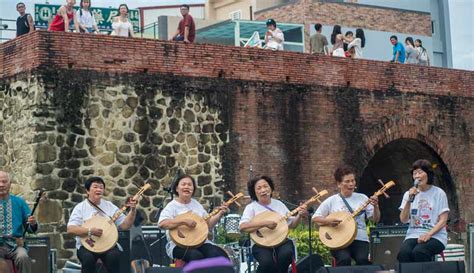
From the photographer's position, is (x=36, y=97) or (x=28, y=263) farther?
(x=36, y=97)

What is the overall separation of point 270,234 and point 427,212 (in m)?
1.92

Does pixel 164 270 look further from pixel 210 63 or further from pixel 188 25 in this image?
pixel 188 25

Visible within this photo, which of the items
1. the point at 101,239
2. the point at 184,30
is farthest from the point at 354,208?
the point at 184,30

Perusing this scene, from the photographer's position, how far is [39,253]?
15.8m

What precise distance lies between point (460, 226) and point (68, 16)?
31.8 ft

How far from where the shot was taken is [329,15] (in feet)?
135

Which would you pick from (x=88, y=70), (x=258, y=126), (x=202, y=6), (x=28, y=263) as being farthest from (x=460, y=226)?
(x=202, y=6)

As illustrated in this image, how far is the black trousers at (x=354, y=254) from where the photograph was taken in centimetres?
1505

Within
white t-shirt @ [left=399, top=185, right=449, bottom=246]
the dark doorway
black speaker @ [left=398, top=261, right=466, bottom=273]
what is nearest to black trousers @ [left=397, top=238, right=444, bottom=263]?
white t-shirt @ [left=399, top=185, right=449, bottom=246]

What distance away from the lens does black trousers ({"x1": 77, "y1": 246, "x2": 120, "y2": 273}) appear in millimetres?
14750

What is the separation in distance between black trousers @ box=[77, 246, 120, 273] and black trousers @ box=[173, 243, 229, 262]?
0.75 m

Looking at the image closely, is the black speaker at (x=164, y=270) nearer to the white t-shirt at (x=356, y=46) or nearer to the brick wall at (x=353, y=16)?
the white t-shirt at (x=356, y=46)

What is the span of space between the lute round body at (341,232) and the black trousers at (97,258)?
258 centimetres

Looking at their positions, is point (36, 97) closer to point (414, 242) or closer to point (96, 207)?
point (96, 207)
